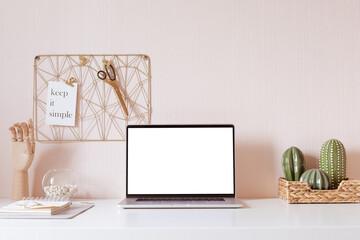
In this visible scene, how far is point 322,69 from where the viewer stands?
143 cm

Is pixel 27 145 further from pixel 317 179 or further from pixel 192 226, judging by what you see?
pixel 317 179

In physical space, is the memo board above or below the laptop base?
above

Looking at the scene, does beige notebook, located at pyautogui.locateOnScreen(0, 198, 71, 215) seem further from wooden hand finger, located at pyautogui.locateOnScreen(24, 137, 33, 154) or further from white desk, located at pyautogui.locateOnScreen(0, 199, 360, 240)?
wooden hand finger, located at pyautogui.locateOnScreen(24, 137, 33, 154)

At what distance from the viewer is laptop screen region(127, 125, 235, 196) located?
1.29 meters

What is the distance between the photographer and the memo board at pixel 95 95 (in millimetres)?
1438

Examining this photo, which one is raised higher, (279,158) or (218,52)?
(218,52)

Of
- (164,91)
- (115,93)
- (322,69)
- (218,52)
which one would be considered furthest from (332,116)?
(115,93)

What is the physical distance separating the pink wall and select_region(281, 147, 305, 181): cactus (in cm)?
9

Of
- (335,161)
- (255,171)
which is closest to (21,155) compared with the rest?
(255,171)

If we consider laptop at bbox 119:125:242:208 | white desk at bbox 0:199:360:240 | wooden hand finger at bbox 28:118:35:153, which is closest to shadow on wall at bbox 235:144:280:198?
laptop at bbox 119:125:242:208

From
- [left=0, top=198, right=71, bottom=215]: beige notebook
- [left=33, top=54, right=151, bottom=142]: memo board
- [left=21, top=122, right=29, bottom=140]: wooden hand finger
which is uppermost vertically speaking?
[left=33, top=54, right=151, bottom=142]: memo board

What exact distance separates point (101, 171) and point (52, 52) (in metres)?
0.52

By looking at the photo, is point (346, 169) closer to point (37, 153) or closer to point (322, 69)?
point (322, 69)

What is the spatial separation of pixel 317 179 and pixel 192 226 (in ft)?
1.84
